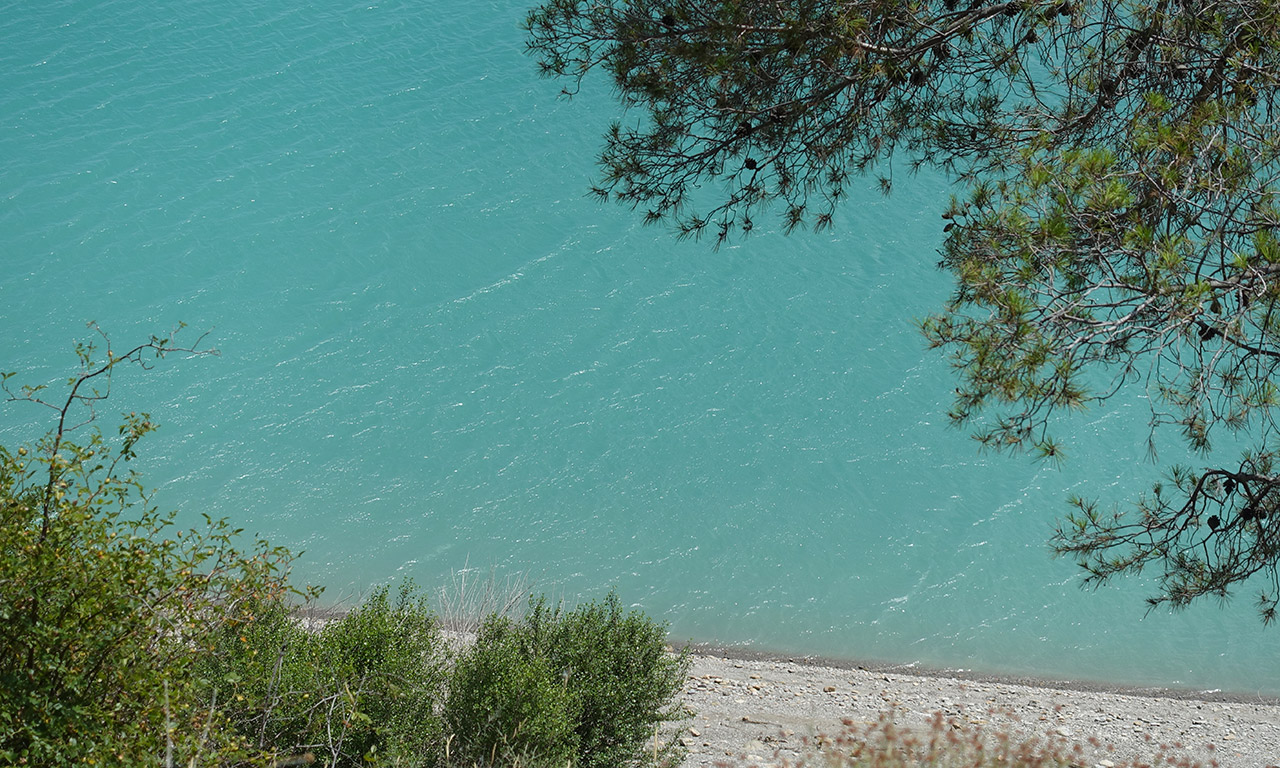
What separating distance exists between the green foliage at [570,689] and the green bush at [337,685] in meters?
0.18

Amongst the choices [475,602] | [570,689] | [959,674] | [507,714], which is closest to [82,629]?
[507,714]

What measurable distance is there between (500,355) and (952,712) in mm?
5734

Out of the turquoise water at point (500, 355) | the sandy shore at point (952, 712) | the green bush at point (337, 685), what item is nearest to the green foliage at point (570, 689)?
the green bush at point (337, 685)

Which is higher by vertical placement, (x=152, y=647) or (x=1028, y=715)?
(x=1028, y=715)

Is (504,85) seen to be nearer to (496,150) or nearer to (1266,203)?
(496,150)

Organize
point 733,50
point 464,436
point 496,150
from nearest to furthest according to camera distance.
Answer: point 733,50 → point 464,436 → point 496,150

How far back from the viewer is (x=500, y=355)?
961cm

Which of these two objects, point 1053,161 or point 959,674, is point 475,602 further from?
point 1053,161

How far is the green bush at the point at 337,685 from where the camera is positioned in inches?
108

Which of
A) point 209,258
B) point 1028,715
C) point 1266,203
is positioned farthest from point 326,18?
point 1266,203

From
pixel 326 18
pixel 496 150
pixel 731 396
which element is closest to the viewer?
pixel 731 396

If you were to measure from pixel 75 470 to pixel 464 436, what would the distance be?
6590 millimetres

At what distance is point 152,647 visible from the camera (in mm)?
2062

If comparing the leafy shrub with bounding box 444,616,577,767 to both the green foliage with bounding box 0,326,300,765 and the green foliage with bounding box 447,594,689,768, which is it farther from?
the green foliage with bounding box 0,326,300,765
